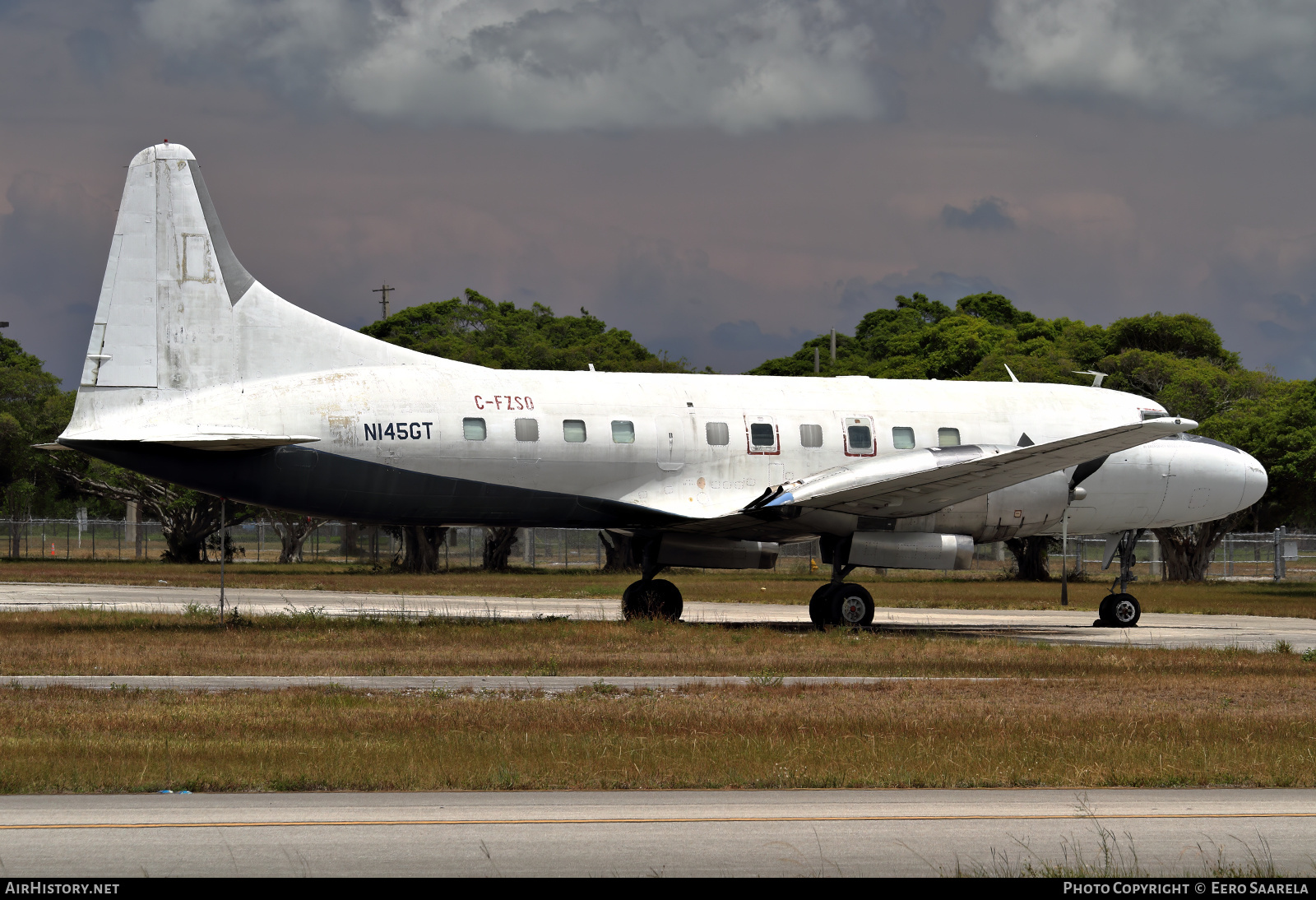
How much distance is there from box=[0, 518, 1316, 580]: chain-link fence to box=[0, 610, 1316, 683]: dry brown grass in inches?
1429

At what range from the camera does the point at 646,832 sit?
9.98 m

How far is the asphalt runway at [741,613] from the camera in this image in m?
28.9

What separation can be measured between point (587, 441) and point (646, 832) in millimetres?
17702

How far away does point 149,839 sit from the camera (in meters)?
9.51

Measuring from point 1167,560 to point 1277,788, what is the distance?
53.8 meters

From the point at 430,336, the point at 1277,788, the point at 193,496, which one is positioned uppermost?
the point at 430,336

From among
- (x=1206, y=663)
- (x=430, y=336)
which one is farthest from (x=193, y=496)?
(x=1206, y=663)

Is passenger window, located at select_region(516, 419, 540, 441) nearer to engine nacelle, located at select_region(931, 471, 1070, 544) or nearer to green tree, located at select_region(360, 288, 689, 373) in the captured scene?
engine nacelle, located at select_region(931, 471, 1070, 544)

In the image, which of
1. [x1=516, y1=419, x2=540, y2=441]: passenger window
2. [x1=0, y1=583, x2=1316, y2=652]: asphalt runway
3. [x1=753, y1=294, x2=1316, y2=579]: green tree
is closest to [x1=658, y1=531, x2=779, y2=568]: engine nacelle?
[x1=0, y1=583, x2=1316, y2=652]: asphalt runway

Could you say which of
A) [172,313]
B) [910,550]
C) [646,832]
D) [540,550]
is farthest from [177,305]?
[540,550]

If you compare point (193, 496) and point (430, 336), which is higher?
point (430, 336)

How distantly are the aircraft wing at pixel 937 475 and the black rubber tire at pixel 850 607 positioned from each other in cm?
171
